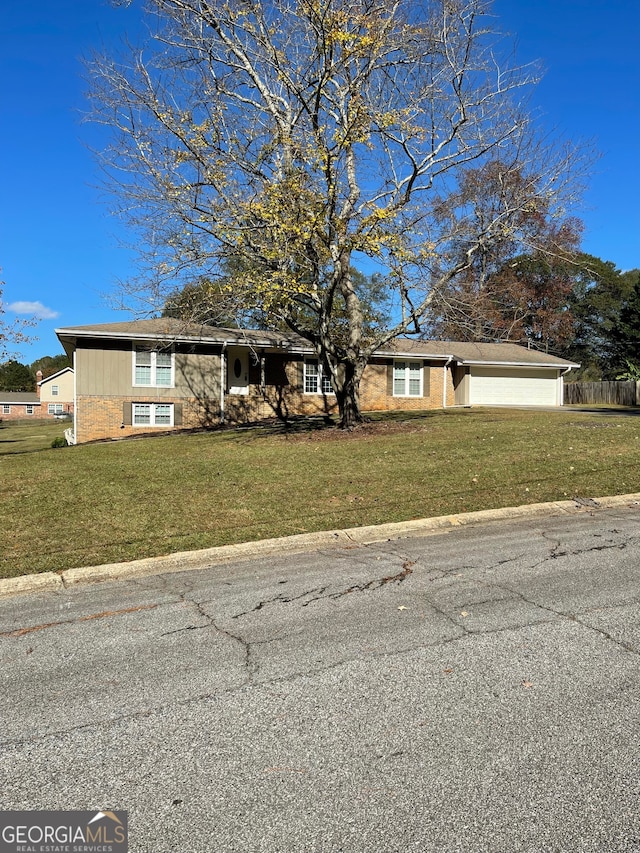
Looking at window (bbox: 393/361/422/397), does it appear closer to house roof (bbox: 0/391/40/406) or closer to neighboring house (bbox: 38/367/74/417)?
neighboring house (bbox: 38/367/74/417)

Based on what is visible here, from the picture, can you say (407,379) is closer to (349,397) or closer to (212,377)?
(212,377)

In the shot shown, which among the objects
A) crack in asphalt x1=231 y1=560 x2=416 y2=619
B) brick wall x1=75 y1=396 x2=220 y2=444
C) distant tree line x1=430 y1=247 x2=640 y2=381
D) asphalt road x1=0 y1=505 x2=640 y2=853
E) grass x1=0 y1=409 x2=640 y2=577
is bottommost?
asphalt road x1=0 y1=505 x2=640 y2=853

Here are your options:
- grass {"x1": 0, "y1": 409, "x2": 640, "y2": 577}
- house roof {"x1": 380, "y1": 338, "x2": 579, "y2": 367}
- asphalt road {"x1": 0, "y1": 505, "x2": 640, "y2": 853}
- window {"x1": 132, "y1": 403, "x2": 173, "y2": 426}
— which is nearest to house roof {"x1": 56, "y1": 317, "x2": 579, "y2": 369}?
house roof {"x1": 380, "y1": 338, "x2": 579, "y2": 367}

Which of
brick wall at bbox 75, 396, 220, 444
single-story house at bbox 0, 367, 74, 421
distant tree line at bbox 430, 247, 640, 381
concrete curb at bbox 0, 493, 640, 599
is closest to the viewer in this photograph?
concrete curb at bbox 0, 493, 640, 599

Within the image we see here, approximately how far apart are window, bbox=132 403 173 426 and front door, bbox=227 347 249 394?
8.74ft

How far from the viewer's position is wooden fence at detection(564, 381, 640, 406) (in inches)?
1428

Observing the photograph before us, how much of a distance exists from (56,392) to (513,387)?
5350 cm

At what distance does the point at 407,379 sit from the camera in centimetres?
2680

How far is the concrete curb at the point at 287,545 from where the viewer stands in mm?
5566

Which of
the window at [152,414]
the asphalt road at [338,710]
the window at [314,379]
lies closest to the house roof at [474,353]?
the window at [314,379]

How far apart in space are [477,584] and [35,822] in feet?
12.0

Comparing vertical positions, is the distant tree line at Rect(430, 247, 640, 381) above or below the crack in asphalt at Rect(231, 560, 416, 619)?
above

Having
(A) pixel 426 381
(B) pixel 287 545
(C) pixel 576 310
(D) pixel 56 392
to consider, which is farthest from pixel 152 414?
(D) pixel 56 392

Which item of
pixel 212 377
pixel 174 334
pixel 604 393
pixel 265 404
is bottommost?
pixel 265 404
